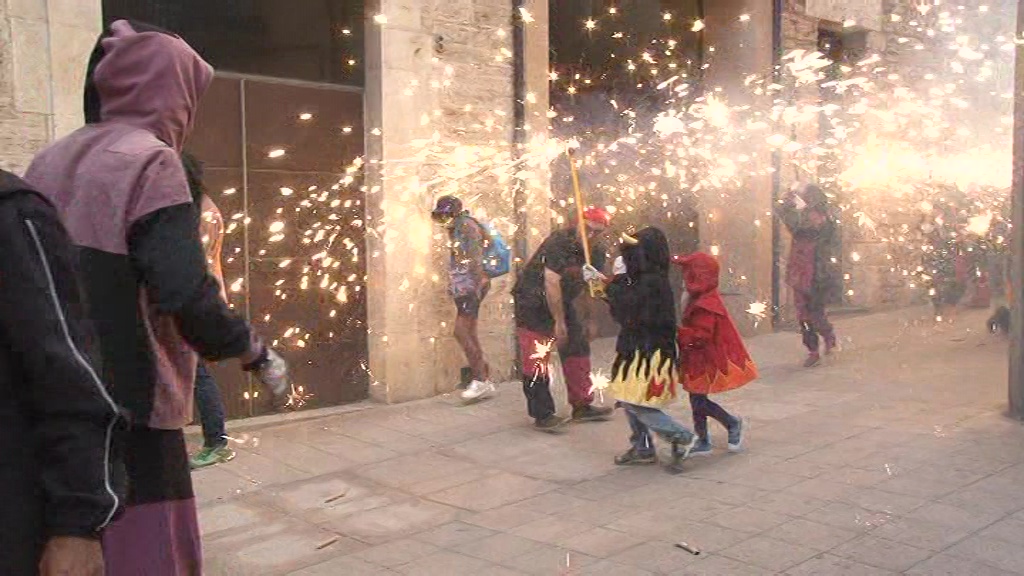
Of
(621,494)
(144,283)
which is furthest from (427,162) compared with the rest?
(144,283)

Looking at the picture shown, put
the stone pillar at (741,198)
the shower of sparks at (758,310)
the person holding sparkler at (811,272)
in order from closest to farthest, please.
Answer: the person holding sparkler at (811,272)
the stone pillar at (741,198)
the shower of sparks at (758,310)

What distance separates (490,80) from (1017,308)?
454 cm

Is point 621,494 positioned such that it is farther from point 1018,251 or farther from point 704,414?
point 1018,251

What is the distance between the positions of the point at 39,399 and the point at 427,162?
655cm

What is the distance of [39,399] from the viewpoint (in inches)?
68.3

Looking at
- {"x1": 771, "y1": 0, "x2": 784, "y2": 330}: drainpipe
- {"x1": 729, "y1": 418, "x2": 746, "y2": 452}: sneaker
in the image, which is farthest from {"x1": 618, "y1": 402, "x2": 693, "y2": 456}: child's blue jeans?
{"x1": 771, "y1": 0, "x2": 784, "y2": 330}: drainpipe

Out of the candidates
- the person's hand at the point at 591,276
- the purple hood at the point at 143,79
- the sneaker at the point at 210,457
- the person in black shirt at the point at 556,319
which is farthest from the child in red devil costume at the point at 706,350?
the purple hood at the point at 143,79

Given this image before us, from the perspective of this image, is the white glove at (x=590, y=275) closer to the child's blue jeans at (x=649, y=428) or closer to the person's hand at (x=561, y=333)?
the person's hand at (x=561, y=333)

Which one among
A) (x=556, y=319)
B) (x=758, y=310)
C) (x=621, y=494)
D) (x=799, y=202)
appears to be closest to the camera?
(x=621, y=494)

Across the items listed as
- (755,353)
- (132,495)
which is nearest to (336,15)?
(755,353)

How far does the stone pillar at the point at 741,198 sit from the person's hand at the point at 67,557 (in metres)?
10.3

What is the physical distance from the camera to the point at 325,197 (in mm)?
7875

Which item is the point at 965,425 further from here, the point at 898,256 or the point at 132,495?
the point at 898,256

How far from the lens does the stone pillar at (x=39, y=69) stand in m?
6.02
